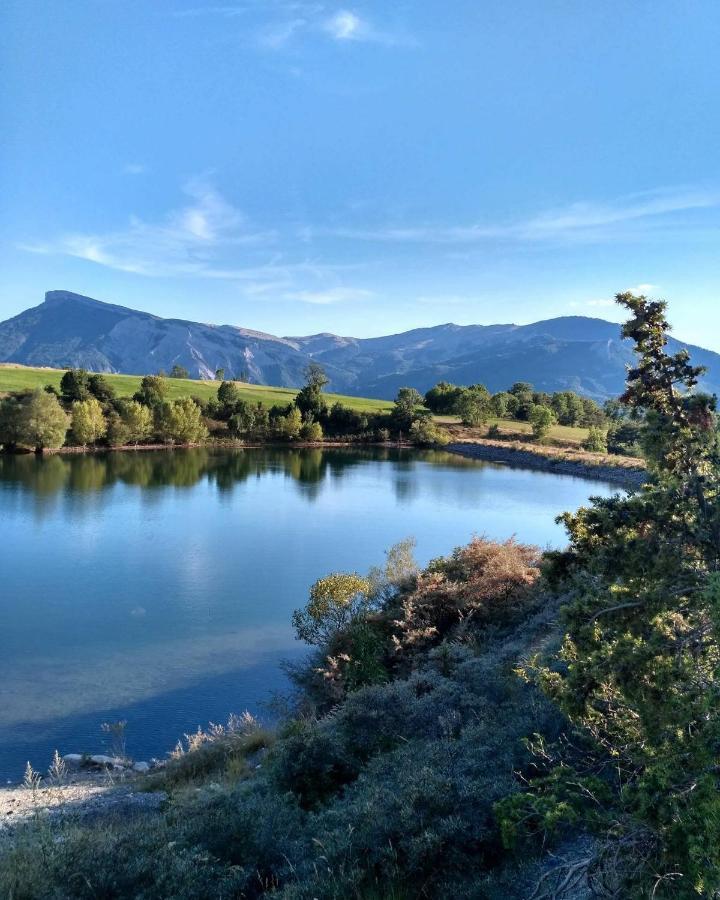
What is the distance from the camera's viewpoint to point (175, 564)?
95.3 feet

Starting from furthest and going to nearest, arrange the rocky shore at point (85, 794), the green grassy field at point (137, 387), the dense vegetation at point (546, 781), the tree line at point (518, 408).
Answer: the tree line at point (518, 408) < the green grassy field at point (137, 387) < the rocky shore at point (85, 794) < the dense vegetation at point (546, 781)

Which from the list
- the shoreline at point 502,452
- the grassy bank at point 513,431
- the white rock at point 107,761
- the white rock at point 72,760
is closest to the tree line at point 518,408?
the grassy bank at point 513,431

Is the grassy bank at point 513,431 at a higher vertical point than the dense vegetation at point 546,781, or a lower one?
higher

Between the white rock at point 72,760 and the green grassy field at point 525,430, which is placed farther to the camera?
the green grassy field at point 525,430

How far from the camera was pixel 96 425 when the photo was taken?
69.1m

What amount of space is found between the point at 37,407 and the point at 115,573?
142 ft

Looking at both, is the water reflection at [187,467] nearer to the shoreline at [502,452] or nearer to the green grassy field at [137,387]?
the shoreline at [502,452]

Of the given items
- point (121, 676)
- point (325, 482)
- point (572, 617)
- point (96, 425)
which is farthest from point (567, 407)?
point (572, 617)

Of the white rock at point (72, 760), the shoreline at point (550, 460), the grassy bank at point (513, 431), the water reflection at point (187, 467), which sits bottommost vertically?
the white rock at point (72, 760)

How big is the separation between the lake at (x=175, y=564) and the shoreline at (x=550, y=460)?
5.81 m

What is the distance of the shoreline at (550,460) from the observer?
2628 inches

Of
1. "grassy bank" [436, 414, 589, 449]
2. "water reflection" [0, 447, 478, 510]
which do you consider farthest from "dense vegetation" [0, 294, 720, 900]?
"grassy bank" [436, 414, 589, 449]

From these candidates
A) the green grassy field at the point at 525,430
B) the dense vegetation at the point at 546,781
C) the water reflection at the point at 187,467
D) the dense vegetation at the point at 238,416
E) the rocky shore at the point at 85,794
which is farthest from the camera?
the green grassy field at the point at 525,430

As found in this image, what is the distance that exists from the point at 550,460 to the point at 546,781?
7313cm
